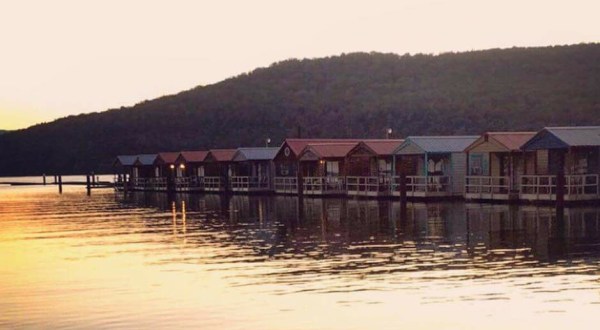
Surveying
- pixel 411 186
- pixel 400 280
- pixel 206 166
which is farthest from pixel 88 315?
pixel 206 166

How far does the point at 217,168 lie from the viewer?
9156 centimetres

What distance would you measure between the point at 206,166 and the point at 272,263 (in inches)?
2585

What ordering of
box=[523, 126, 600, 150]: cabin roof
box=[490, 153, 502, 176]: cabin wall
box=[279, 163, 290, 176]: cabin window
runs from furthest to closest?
box=[279, 163, 290, 176]: cabin window < box=[490, 153, 502, 176]: cabin wall < box=[523, 126, 600, 150]: cabin roof

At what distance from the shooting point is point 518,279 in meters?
22.6

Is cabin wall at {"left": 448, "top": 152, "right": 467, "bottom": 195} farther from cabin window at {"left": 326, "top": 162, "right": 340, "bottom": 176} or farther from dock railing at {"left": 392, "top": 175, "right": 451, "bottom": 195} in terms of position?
cabin window at {"left": 326, "top": 162, "right": 340, "bottom": 176}

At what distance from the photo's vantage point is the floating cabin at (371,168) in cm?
6456

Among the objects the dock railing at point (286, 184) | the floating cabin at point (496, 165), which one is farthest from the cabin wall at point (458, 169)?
the dock railing at point (286, 184)

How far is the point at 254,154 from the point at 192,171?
15.4 meters

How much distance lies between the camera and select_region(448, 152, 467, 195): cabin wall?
A: 2346 inches

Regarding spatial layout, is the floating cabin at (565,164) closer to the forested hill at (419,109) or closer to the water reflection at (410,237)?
the water reflection at (410,237)

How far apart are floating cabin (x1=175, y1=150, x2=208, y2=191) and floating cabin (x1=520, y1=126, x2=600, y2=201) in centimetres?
4473

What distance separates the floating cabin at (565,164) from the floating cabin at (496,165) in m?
1.36

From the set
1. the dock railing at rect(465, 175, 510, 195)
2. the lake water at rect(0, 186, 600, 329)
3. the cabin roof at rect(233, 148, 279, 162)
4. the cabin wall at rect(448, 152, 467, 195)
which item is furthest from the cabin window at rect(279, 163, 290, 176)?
the lake water at rect(0, 186, 600, 329)

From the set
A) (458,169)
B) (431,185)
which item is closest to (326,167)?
(431,185)
